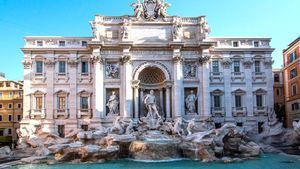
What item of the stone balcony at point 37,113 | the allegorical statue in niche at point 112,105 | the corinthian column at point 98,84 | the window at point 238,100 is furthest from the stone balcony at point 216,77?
the stone balcony at point 37,113

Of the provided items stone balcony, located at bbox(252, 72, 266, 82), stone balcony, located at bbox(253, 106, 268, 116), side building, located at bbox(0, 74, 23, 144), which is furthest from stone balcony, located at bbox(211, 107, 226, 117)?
side building, located at bbox(0, 74, 23, 144)

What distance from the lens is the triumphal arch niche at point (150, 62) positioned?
2919 centimetres

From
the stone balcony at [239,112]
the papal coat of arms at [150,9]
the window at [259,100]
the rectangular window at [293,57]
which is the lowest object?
the stone balcony at [239,112]

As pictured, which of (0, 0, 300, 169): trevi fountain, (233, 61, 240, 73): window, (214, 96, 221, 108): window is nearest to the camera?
(0, 0, 300, 169): trevi fountain

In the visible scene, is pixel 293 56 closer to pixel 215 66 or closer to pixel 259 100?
pixel 259 100

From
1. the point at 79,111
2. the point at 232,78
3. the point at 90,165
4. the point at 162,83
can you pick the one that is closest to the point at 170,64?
the point at 162,83

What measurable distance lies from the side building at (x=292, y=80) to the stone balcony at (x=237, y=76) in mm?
8710

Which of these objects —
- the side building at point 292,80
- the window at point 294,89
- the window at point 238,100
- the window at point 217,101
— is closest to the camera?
the window at point 217,101

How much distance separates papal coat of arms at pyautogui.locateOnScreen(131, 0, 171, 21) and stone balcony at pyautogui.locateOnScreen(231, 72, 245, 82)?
9684mm

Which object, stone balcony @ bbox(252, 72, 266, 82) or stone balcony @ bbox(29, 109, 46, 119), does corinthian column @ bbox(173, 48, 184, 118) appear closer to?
stone balcony @ bbox(252, 72, 266, 82)

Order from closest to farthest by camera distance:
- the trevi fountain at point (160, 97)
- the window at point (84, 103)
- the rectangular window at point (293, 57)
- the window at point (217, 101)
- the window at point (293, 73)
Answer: the trevi fountain at point (160, 97) < the window at point (84, 103) < the window at point (217, 101) < the rectangular window at point (293, 57) < the window at point (293, 73)

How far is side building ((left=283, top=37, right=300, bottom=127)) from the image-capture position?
35062 millimetres

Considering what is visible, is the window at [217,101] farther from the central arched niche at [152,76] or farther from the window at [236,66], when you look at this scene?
the central arched niche at [152,76]

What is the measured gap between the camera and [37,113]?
29.3 m
